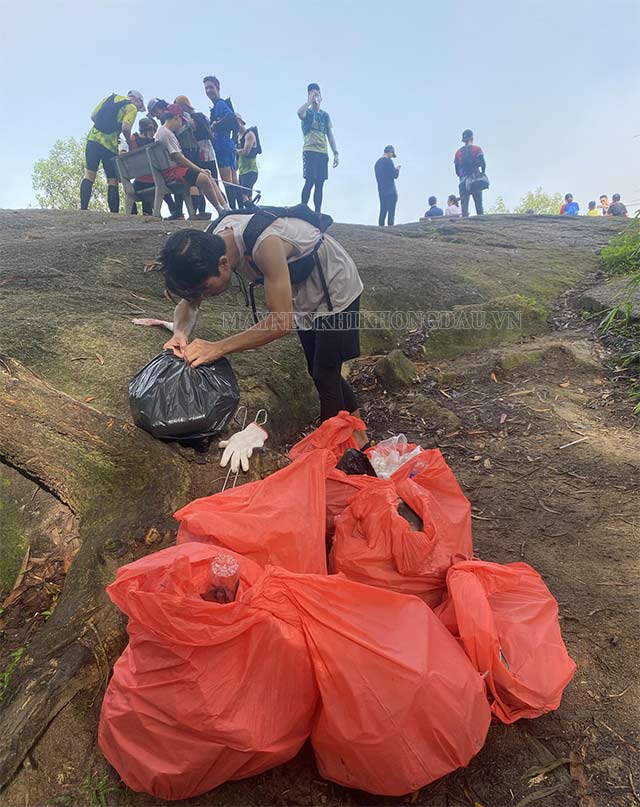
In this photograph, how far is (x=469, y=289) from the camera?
5359 millimetres

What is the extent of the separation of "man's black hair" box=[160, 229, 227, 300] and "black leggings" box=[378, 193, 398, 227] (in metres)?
9.09

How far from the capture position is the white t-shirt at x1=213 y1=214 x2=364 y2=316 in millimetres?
2010

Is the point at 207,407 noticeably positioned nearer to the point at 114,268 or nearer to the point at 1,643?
the point at 1,643

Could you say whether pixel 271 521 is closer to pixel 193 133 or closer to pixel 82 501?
pixel 82 501

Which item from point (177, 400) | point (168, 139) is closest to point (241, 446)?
point (177, 400)

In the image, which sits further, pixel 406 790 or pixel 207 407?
pixel 207 407

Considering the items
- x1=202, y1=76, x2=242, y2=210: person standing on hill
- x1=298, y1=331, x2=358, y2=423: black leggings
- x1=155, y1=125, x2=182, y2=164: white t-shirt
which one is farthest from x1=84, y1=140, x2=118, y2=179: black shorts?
x1=298, y1=331, x2=358, y2=423: black leggings

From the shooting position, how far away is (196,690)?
40.0 inches

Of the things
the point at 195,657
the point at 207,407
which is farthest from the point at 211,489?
the point at 195,657

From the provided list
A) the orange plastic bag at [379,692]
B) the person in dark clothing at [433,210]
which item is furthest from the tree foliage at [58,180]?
the orange plastic bag at [379,692]

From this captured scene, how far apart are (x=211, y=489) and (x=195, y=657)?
0.79 metres

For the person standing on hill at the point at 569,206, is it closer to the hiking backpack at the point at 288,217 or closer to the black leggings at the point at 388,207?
the black leggings at the point at 388,207

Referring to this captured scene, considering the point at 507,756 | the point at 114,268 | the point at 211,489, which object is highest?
the point at 114,268

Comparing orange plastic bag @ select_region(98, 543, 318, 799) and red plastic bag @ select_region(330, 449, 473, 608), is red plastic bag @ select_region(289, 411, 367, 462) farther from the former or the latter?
orange plastic bag @ select_region(98, 543, 318, 799)
